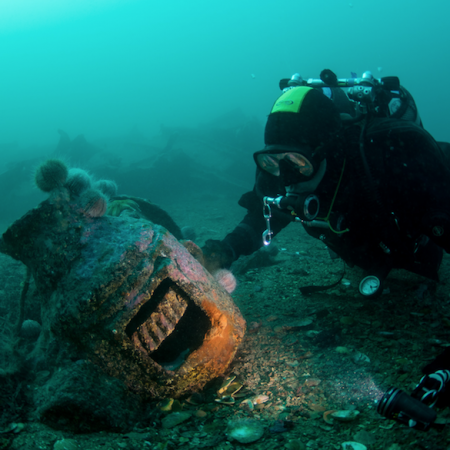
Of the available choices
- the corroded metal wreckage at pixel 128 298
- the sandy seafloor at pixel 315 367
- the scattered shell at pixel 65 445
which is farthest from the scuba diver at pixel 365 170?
the scattered shell at pixel 65 445

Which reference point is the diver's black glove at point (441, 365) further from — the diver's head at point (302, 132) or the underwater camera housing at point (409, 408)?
the diver's head at point (302, 132)

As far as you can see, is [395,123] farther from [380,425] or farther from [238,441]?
[238,441]

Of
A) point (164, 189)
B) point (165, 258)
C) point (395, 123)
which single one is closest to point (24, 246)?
point (165, 258)

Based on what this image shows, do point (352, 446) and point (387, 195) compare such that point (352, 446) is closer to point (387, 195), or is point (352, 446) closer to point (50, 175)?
point (387, 195)

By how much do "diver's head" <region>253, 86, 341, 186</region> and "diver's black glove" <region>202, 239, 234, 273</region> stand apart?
3.17 feet

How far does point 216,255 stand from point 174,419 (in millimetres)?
1503

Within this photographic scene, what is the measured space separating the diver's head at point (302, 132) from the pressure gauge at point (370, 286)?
93cm

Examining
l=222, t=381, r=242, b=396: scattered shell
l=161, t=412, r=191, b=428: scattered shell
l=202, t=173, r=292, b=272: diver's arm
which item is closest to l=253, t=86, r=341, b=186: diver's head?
l=202, t=173, r=292, b=272: diver's arm

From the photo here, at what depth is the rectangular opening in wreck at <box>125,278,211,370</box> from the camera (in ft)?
5.64

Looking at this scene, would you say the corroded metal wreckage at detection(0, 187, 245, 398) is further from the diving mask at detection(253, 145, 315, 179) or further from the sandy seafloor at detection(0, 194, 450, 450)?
the diving mask at detection(253, 145, 315, 179)

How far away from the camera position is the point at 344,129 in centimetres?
243

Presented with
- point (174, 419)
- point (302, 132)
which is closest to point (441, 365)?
point (174, 419)

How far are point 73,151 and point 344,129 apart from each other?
1822cm

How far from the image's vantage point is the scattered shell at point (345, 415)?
1.50 m
